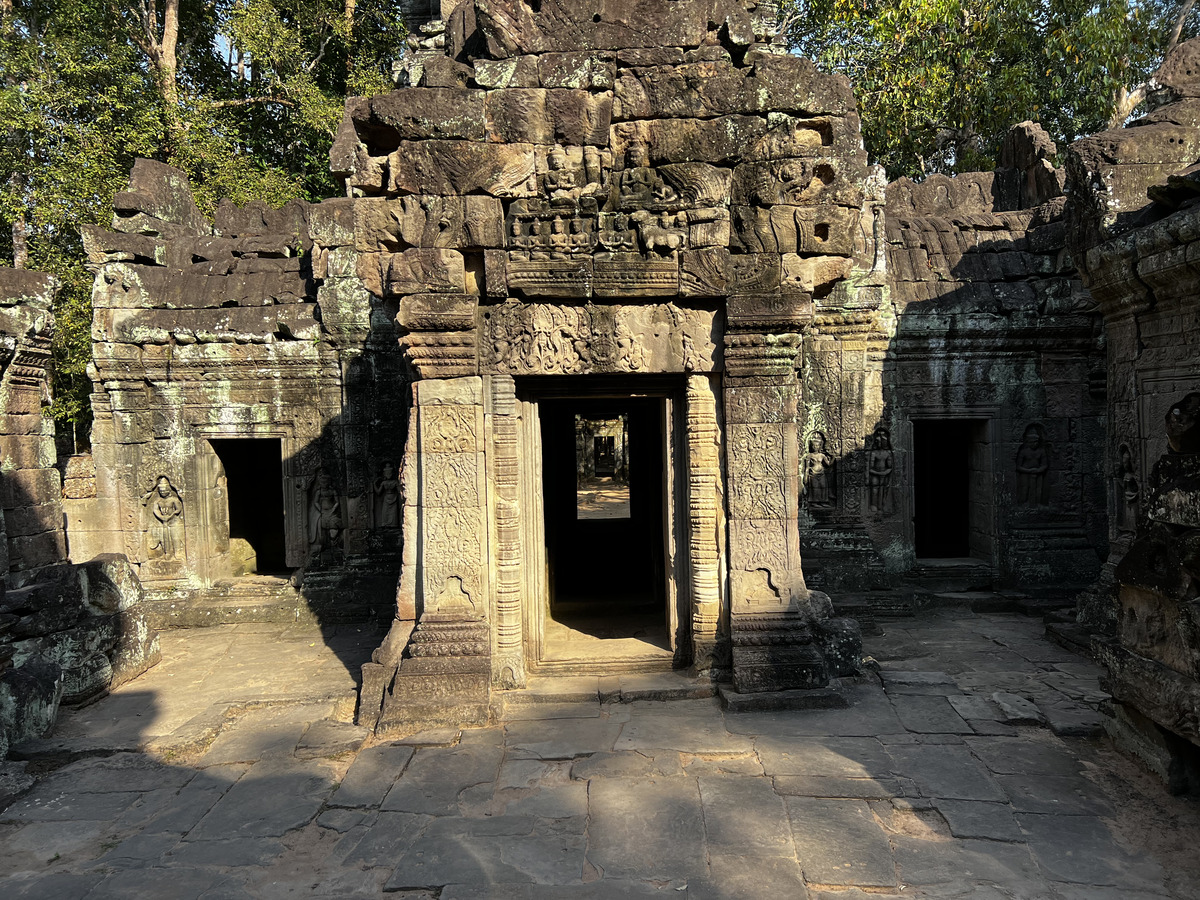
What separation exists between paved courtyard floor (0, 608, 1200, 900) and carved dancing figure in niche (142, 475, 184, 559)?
3458 millimetres

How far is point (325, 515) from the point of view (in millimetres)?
8992

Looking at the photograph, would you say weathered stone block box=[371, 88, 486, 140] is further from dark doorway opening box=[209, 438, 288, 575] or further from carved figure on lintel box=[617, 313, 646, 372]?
dark doorway opening box=[209, 438, 288, 575]

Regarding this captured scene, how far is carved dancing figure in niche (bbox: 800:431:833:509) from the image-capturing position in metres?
8.77

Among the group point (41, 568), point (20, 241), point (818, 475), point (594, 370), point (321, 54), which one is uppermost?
point (321, 54)

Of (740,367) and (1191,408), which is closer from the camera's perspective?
(1191,408)

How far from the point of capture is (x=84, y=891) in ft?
11.5

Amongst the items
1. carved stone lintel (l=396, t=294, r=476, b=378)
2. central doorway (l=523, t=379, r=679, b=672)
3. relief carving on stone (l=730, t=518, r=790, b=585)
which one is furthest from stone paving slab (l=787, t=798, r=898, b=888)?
carved stone lintel (l=396, t=294, r=476, b=378)

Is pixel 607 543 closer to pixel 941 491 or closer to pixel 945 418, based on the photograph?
pixel 945 418

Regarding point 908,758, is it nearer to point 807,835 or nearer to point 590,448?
point 807,835

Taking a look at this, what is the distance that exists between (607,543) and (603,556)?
0.45 m

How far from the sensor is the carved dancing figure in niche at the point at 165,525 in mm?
8984

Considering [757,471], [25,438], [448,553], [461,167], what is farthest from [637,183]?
[25,438]

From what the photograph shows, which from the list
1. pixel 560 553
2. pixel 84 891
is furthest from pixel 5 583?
pixel 560 553

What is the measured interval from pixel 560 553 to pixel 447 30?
17.4ft
